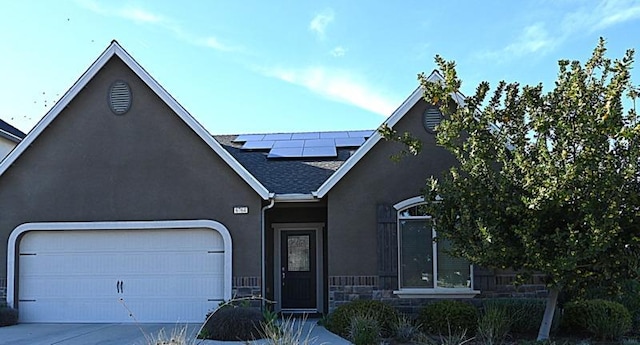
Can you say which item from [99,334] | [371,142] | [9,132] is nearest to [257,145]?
[371,142]

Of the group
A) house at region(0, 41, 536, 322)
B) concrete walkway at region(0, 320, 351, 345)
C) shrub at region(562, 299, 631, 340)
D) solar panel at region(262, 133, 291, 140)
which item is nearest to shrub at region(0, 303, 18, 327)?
concrete walkway at region(0, 320, 351, 345)

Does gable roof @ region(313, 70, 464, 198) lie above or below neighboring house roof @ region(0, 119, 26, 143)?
below

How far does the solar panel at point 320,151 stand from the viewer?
16906mm

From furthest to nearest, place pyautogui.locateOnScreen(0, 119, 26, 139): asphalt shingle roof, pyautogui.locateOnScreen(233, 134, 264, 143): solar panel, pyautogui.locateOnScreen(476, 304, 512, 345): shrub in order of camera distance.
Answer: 1. pyautogui.locateOnScreen(0, 119, 26, 139): asphalt shingle roof
2. pyautogui.locateOnScreen(233, 134, 264, 143): solar panel
3. pyautogui.locateOnScreen(476, 304, 512, 345): shrub

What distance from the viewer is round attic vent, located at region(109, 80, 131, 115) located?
1431 centimetres

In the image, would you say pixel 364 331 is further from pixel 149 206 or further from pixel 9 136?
pixel 9 136

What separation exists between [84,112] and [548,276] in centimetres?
1031

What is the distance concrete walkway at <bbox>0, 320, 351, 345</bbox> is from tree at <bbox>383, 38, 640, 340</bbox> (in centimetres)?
323

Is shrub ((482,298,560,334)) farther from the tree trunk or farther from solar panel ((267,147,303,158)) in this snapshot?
solar panel ((267,147,303,158))

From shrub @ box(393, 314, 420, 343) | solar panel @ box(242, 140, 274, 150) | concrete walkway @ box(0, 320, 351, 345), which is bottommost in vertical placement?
concrete walkway @ box(0, 320, 351, 345)

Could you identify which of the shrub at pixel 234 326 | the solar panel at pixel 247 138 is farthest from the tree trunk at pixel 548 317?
the solar panel at pixel 247 138

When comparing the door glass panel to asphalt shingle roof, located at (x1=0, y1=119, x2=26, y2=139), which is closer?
the door glass panel

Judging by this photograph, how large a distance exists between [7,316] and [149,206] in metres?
3.76

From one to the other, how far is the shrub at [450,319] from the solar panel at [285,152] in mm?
6181
